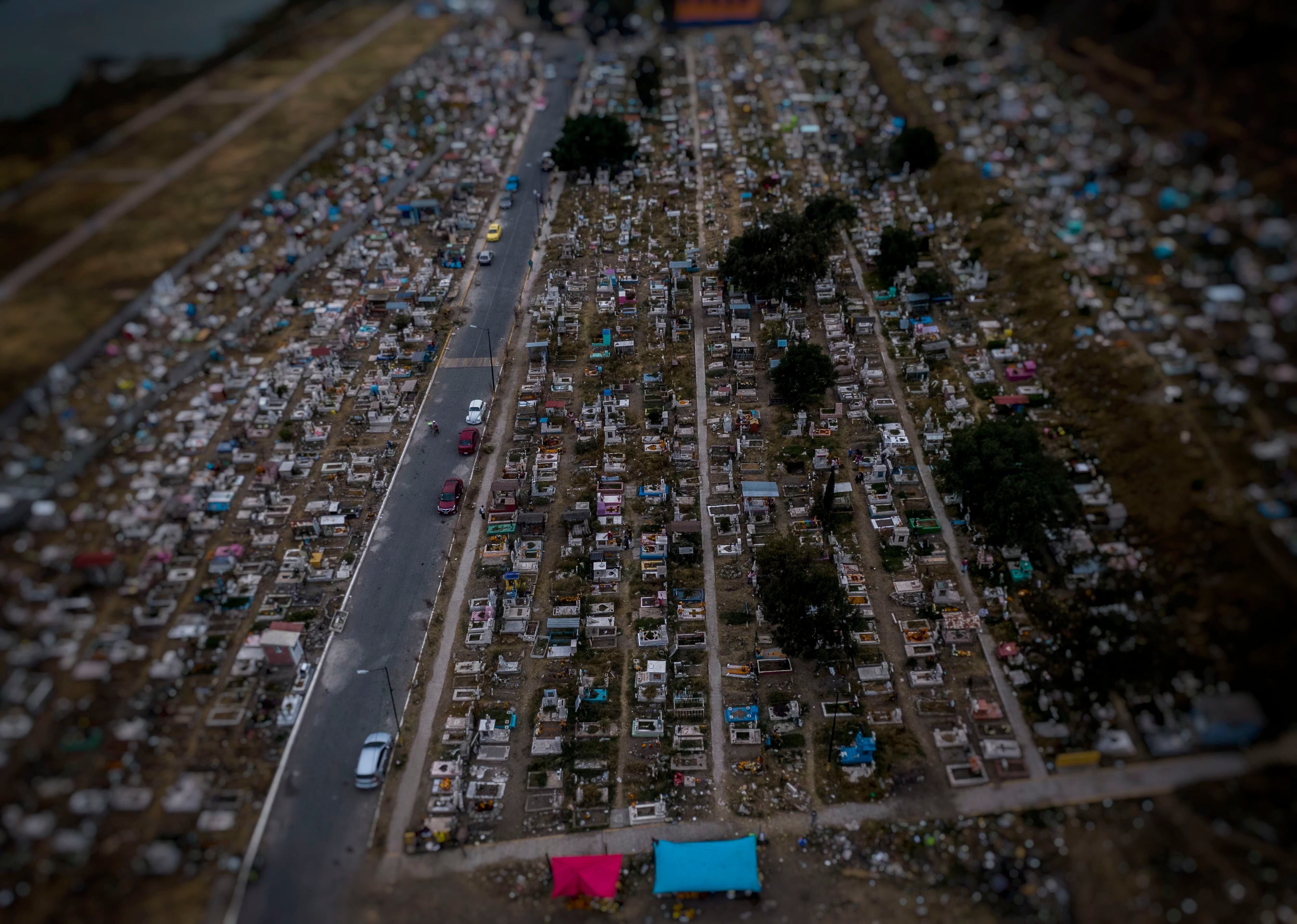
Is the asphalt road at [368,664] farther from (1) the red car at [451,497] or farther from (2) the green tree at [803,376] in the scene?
(2) the green tree at [803,376]

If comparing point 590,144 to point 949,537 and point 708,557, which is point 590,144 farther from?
point 949,537

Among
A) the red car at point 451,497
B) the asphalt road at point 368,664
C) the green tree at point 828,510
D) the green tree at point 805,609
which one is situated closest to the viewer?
the asphalt road at point 368,664

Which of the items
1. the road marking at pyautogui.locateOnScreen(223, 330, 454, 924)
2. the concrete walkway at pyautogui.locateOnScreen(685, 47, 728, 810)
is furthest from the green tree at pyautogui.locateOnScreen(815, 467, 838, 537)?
the road marking at pyautogui.locateOnScreen(223, 330, 454, 924)

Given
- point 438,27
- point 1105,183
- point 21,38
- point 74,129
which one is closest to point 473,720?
point 74,129

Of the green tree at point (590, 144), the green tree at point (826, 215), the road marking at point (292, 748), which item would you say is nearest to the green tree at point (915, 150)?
the green tree at point (826, 215)

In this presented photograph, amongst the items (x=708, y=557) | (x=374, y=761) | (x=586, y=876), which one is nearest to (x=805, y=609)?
(x=708, y=557)

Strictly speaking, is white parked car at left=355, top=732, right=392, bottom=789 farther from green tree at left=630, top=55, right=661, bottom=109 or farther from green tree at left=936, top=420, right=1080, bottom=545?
green tree at left=630, top=55, right=661, bottom=109
